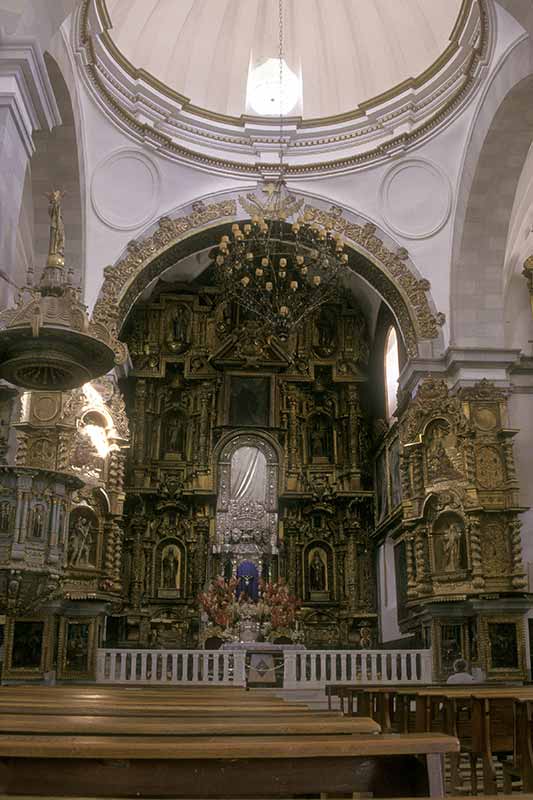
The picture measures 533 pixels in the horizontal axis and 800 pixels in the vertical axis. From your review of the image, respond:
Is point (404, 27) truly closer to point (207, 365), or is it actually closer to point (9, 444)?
point (207, 365)

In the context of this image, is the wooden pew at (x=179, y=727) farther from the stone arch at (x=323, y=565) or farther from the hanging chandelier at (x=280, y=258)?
the stone arch at (x=323, y=565)

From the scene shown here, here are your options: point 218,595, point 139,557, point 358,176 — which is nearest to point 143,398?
point 139,557

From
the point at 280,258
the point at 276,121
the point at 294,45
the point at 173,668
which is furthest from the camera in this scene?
the point at 294,45

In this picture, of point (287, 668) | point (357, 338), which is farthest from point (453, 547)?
point (357, 338)

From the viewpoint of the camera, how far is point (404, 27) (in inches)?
618

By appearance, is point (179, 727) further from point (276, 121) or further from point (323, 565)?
point (323, 565)

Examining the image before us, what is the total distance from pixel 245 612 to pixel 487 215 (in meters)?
8.11

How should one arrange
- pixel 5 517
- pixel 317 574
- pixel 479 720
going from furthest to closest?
1. pixel 317 574
2. pixel 5 517
3. pixel 479 720

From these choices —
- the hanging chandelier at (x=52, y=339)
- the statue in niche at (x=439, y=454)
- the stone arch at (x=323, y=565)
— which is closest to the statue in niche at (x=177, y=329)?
the stone arch at (x=323, y=565)

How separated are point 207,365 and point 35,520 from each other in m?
9.50

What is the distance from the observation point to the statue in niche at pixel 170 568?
59.3ft

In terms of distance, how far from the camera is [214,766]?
2191mm

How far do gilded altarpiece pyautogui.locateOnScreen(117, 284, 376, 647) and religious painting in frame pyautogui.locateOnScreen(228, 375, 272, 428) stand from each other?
2 cm

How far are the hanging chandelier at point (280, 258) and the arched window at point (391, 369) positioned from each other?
1578 mm
